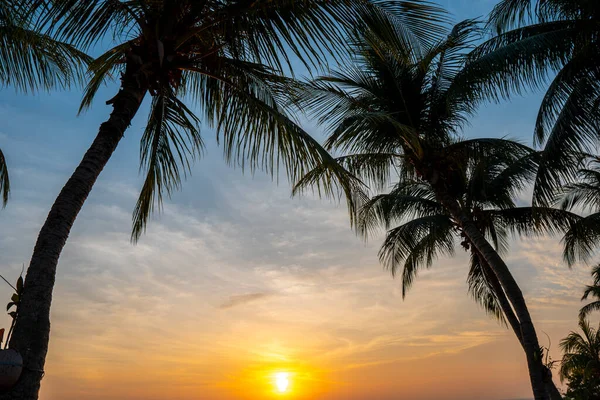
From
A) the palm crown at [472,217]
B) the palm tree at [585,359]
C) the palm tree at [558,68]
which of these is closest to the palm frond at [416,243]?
the palm crown at [472,217]

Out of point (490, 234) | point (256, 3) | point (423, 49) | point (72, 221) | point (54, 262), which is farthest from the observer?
point (490, 234)

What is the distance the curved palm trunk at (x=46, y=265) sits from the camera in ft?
11.1

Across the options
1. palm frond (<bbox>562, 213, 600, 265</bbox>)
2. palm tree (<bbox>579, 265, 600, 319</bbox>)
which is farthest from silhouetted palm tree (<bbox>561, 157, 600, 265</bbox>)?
palm tree (<bbox>579, 265, 600, 319</bbox>)

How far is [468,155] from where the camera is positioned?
35.7 feet

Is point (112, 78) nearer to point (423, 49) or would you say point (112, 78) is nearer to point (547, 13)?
point (423, 49)

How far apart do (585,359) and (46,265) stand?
30254 millimetres

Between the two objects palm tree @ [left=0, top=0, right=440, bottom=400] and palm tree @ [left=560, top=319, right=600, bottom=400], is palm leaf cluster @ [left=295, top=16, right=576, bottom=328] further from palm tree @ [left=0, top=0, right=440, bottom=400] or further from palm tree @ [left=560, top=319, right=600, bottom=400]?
palm tree @ [left=560, top=319, right=600, bottom=400]

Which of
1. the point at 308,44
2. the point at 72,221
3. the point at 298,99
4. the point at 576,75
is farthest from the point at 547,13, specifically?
the point at 72,221

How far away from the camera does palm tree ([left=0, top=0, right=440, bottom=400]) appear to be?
3.81 m

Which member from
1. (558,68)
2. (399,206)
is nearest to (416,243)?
(399,206)

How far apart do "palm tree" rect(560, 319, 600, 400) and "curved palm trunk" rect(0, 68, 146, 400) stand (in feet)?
91.0

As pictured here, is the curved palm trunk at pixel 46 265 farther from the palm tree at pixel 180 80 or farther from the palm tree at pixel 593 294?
the palm tree at pixel 593 294

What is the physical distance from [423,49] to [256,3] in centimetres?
216

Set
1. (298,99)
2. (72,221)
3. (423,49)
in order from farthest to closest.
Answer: (298,99) < (423,49) < (72,221)
